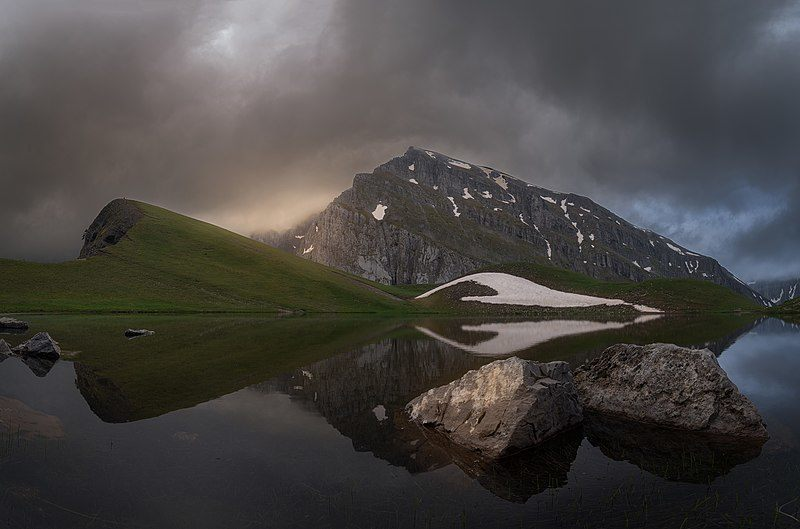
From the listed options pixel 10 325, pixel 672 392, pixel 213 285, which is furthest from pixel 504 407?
pixel 213 285

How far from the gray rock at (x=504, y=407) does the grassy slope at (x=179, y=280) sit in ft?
309

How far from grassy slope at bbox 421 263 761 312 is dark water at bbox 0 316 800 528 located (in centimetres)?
12111

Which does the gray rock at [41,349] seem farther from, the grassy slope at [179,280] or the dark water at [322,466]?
the grassy slope at [179,280]

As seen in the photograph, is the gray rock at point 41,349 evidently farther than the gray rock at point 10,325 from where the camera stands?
No

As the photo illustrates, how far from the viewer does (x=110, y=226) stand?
155500mm

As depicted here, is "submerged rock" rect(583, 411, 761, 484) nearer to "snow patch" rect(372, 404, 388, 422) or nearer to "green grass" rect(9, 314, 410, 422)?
"snow patch" rect(372, 404, 388, 422)

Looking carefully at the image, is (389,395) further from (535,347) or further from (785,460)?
(535,347)

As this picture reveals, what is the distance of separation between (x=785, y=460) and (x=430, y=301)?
136 metres

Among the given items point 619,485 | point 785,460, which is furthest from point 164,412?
point 785,460

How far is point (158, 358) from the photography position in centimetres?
3297

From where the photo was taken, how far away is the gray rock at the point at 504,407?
15.2 meters

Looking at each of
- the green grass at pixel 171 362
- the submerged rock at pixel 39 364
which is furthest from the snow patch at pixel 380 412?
the submerged rock at pixel 39 364

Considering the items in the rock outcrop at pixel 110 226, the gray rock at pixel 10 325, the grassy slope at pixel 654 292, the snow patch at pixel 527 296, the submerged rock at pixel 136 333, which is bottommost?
the gray rock at pixel 10 325

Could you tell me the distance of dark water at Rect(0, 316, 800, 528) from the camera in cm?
1032
